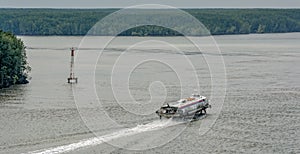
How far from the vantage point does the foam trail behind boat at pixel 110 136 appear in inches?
709

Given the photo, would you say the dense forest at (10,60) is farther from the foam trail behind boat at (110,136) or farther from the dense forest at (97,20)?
the dense forest at (97,20)

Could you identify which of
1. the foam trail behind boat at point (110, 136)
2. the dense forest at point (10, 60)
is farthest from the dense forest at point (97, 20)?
the foam trail behind boat at point (110, 136)

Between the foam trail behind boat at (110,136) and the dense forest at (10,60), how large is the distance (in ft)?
43.7

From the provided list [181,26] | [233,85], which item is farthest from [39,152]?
[181,26]

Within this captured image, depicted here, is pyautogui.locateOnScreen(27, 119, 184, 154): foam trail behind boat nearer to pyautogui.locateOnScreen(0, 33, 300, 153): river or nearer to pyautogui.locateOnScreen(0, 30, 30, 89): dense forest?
pyautogui.locateOnScreen(0, 33, 300, 153): river

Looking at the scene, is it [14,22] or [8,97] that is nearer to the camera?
[8,97]

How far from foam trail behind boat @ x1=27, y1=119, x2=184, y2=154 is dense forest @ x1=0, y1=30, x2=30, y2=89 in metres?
13.3

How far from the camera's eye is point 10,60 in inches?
1302

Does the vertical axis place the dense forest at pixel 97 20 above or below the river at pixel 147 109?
above

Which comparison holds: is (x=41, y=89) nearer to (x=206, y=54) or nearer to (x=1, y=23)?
(x=206, y=54)

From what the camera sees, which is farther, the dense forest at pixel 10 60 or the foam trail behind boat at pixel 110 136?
the dense forest at pixel 10 60

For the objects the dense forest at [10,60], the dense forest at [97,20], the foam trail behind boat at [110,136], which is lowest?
the foam trail behind boat at [110,136]

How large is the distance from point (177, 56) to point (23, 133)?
35.3m

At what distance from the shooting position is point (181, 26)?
7581cm
